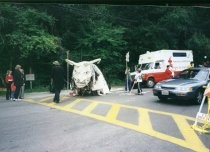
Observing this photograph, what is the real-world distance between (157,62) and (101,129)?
45.3 feet

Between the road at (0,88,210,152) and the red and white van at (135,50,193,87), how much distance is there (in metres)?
8.85

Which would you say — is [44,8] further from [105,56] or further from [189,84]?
[189,84]

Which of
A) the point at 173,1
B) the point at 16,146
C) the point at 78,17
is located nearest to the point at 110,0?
the point at 173,1

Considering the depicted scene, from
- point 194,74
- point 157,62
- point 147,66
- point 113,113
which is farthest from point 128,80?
point 113,113

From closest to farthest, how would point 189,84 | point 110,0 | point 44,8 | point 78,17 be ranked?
1. point 110,0
2. point 189,84
3. point 78,17
4. point 44,8

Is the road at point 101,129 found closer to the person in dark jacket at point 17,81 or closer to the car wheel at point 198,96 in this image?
the car wheel at point 198,96

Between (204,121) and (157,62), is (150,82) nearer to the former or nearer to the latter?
(157,62)

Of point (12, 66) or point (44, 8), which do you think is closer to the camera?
point (12, 66)

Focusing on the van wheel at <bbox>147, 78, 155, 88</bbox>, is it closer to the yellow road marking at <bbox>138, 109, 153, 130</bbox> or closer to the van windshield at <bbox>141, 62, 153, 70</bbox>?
the van windshield at <bbox>141, 62, 153, 70</bbox>

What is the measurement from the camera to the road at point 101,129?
606 cm

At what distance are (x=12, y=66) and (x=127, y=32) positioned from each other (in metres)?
6.88

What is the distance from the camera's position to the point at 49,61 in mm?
19141

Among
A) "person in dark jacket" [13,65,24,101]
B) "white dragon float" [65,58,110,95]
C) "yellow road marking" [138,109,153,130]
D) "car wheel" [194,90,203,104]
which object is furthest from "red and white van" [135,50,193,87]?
"yellow road marking" [138,109,153,130]

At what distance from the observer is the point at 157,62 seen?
816 inches
